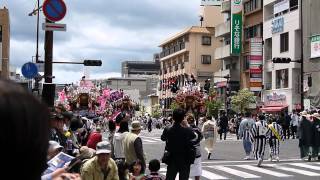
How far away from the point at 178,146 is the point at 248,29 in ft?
169

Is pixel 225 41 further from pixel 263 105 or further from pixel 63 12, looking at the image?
pixel 63 12

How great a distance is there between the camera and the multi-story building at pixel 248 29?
57.7 metres

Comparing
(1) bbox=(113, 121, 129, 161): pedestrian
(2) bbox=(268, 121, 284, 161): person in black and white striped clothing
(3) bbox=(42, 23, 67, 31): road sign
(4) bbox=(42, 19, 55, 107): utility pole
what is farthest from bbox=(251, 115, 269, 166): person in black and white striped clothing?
(3) bbox=(42, 23, 67, 31): road sign

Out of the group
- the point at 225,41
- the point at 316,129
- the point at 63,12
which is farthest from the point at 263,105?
the point at 63,12

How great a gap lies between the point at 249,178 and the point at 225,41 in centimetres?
5456

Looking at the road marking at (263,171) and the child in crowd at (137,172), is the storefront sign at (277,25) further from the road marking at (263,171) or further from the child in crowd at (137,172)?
the child in crowd at (137,172)

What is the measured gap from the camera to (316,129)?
65.8ft

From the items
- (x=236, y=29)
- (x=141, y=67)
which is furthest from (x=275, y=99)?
(x=141, y=67)

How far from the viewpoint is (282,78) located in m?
51.6

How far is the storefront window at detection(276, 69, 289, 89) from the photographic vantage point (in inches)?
2004

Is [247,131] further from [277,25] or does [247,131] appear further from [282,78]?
[277,25]

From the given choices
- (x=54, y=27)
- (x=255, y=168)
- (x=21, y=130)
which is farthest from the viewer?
(x=255, y=168)

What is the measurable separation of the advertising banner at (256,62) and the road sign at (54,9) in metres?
44.5

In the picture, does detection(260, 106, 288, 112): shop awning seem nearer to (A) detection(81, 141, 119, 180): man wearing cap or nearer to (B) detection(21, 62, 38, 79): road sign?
(B) detection(21, 62, 38, 79): road sign
